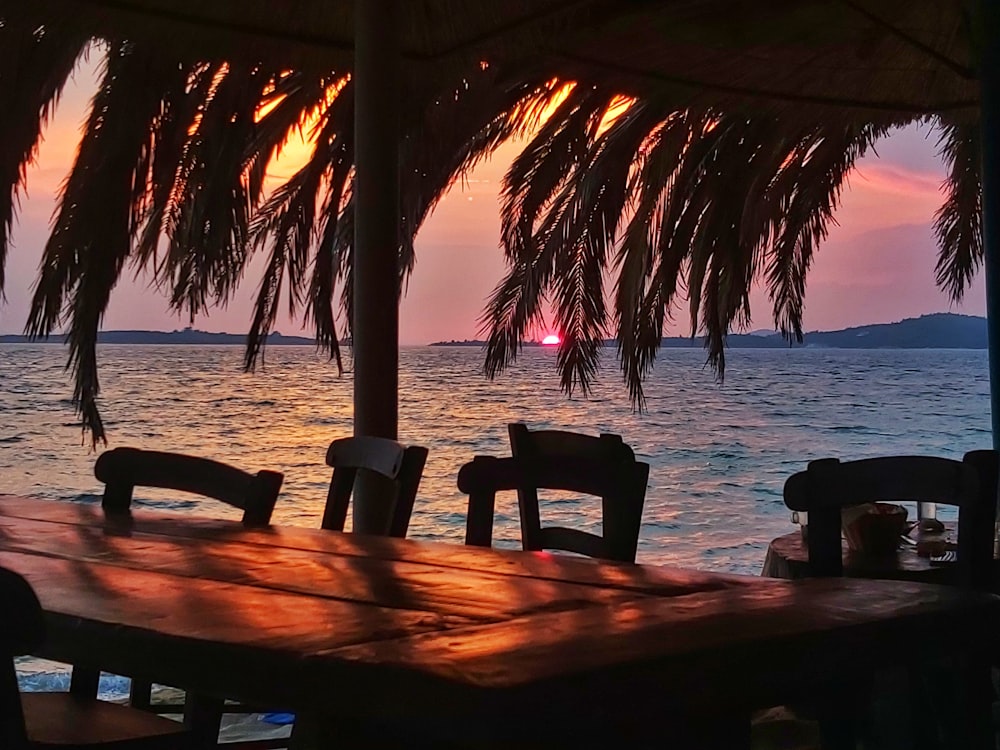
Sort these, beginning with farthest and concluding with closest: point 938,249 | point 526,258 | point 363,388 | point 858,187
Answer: point 938,249 → point 858,187 → point 526,258 → point 363,388

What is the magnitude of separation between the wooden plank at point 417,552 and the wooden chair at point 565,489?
0.24 m

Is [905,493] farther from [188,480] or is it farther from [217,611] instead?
[188,480]

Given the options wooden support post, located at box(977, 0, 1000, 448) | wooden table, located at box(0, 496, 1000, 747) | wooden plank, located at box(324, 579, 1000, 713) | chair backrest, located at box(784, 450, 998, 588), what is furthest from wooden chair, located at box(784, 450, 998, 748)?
wooden support post, located at box(977, 0, 1000, 448)

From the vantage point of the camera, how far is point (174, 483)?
243 centimetres

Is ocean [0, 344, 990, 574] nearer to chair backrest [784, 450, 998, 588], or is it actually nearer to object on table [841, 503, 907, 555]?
object on table [841, 503, 907, 555]

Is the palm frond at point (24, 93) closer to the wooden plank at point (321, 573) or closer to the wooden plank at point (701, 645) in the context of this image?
the wooden plank at point (321, 573)

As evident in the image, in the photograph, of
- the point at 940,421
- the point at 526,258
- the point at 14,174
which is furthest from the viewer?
the point at 940,421

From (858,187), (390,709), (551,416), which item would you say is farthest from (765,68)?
(551,416)

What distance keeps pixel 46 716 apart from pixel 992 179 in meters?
2.91

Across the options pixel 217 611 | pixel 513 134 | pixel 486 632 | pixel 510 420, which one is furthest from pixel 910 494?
pixel 510 420

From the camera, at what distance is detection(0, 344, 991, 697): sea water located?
1482cm

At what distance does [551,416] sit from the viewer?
95.2 ft

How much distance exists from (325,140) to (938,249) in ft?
13.7

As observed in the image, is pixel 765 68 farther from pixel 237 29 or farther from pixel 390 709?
pixel 390 709
